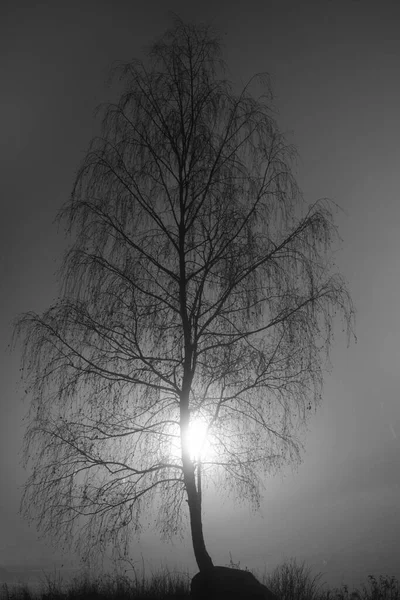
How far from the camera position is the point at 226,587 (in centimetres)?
880

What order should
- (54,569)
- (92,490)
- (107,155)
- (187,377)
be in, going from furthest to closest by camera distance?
1. (54,569)
2. (107,155)
3. (187,377)
4. (92,490)

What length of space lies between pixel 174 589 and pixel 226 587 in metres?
3.57

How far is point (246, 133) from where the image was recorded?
10.9 metres

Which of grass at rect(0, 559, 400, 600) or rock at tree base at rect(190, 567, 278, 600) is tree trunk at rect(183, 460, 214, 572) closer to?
rock at tree base at rect(190, 567, 278, 600)

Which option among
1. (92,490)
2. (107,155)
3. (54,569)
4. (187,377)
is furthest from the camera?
(54,569)

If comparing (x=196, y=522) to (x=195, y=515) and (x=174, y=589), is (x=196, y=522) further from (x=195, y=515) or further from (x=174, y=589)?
(x=174, y=589)

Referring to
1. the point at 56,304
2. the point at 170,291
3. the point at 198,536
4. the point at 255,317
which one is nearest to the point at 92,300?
the point at 56,304

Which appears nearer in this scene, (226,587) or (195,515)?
(226,587)

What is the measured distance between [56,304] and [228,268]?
10.9 ft

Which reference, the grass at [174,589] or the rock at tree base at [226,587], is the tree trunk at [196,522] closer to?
the rock at tree base at [226,587]

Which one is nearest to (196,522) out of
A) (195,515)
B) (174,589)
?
(195,515)

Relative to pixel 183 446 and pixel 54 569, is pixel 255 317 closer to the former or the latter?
pixel 183 446

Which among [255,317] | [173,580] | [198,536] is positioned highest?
[255,317]

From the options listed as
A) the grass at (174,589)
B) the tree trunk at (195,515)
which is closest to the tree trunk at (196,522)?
the tree trunk at (195,515)
